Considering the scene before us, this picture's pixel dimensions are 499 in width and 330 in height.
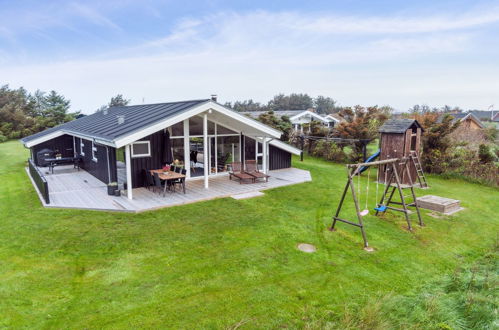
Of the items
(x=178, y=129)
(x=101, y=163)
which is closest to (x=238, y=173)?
(x=178, y=129)

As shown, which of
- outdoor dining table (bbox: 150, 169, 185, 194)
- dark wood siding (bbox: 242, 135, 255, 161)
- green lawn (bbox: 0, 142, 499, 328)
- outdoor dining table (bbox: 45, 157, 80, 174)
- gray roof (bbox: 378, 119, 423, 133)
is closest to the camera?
green lawn (bbox: 0, 142, 499, 328)

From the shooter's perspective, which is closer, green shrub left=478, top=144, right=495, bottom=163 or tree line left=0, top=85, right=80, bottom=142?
green shrub left=478, top=144, right=495, bottom=163

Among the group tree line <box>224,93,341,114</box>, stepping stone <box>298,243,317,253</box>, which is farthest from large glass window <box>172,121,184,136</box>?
tree line <box>224,93,341,114</box>

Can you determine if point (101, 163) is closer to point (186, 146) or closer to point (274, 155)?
point (186, 146)

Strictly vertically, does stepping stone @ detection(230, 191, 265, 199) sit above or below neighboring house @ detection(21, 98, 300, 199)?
below

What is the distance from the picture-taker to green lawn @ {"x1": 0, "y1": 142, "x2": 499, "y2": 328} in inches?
173

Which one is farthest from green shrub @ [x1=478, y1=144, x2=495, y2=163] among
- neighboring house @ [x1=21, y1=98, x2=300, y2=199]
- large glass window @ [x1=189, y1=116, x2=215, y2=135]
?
large glass window @ [x1=189, y1=116, x2=215, y2=135]

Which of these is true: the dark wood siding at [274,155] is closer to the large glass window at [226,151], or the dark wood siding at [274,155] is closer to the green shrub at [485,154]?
the large glass window at [226,151]

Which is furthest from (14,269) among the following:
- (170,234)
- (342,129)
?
(342,129)

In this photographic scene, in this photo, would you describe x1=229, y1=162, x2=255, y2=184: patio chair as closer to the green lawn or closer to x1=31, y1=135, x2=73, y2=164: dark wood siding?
the green lawn

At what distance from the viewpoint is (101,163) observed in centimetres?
1231

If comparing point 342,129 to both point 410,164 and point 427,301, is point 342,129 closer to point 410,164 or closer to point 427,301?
point 410,164

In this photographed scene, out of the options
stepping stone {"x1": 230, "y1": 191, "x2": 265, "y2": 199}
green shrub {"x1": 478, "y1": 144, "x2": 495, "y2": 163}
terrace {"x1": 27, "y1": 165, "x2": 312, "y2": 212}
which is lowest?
stepping stone {"x1": 230, "y1": 191, "x2": 265, "y2": 199}

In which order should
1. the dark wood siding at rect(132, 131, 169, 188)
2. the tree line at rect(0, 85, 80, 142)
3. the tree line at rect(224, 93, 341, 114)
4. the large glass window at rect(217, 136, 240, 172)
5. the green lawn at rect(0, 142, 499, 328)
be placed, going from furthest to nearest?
1. the tree line at rect(224, 93, 341, 114)
2. the tree line at rect(0, 85, 80, 142)
3. the large glass window at rect(217, 136, 240, 172)
4. the dark wood siding at rect(132, 131, 169, 188)
5. the green lawn at rect(0, 142, 499, 328)
